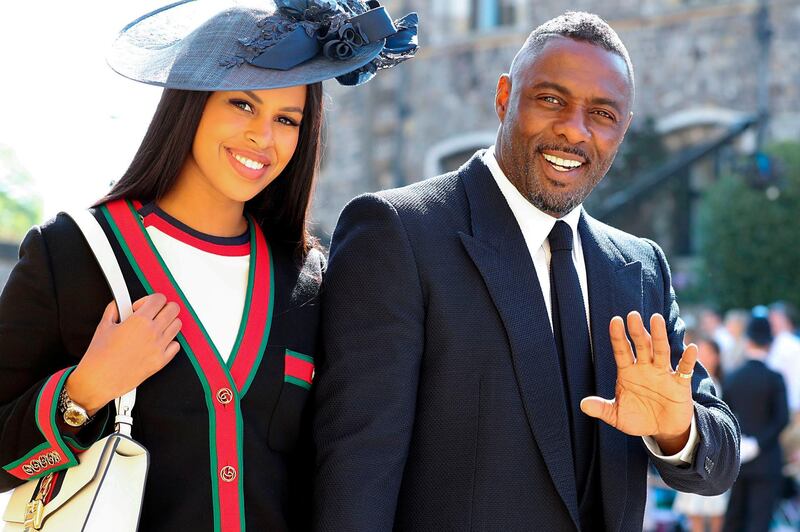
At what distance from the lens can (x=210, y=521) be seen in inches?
115

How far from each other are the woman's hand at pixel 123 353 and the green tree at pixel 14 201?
2646 centimetres

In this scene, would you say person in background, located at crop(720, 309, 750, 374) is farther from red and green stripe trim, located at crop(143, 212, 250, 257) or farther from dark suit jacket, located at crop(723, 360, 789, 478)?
red and green stripe trim, located at crop(143, 212, 250, 257)

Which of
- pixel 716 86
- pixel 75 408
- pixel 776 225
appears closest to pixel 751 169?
pixel 776 225

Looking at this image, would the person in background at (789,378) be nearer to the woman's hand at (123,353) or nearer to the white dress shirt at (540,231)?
the white dress shirt at (540,231)

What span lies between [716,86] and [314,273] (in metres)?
14.3

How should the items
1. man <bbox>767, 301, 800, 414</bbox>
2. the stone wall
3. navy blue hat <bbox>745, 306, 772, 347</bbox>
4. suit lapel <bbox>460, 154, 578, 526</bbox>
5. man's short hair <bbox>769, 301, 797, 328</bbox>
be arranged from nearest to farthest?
suit lapel <bbox>460, 154, 578, 526</bbox>
navy blue hat <bbox>745, 306, 772, 347</bbox>
man <bbox>767, 301, 800, 414</bbox>
man's short hair <bbox>769, 301, 797, 328</bbox>
the stone wall

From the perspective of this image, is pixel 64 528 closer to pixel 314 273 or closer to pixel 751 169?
pixel 314 273

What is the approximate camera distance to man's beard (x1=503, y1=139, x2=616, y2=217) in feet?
10.6

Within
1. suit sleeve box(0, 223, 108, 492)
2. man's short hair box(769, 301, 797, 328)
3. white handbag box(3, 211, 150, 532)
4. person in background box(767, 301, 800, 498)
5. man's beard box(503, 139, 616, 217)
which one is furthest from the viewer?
man's short hair box(769, 301, 797, 328)

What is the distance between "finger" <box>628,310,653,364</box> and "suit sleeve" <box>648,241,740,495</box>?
30 centimetres

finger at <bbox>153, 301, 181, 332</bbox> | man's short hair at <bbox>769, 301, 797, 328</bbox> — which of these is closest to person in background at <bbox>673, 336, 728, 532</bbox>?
man's short hair at <bbox>769, 301, 797, 328</bbox>

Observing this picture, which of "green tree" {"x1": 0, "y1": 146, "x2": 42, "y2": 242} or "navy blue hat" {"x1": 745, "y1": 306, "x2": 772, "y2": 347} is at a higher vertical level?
"navy blue hat" {"x1": 745, "y1": 306, "x2": 772, "y2": 347}

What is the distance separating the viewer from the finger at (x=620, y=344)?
2920 millimetres

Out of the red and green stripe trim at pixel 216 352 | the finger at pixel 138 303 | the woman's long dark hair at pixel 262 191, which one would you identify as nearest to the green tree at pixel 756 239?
the woman's long dark hair at pixel 262 191
